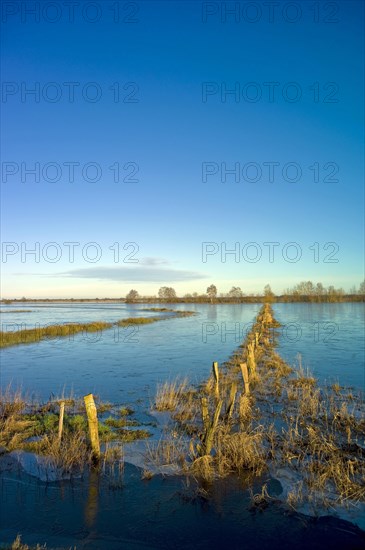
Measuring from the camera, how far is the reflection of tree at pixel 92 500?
288 inches

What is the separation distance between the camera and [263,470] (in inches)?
348

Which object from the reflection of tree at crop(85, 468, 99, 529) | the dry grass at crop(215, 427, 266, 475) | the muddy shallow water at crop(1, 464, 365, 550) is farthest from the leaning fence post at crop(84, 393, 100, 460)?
the dry grass at crop(215, 427, 266, 475)

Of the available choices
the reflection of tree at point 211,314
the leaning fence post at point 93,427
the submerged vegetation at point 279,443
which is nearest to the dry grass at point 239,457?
the submerged vegetation at point 279,443

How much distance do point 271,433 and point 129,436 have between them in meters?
3.80

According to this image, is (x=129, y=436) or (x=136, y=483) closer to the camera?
(x=136, y=483)

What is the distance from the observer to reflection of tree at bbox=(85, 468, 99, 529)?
24.0ft

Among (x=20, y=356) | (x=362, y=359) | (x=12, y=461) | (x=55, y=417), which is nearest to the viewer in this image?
(x=12, y=461)

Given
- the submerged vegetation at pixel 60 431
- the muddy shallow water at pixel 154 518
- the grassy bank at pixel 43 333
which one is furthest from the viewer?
the grassy bank at pixel 43 333

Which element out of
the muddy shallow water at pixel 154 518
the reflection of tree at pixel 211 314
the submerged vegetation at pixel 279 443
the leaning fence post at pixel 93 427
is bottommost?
the reflection of tree at pixel 211 314

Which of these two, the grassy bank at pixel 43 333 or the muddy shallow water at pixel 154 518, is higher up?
the grassy bank at pixel 43 333

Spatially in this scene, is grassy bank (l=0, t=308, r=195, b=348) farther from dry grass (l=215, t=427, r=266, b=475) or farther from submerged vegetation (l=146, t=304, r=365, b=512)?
dry grass (l=215, t=427, r=266, b=475)

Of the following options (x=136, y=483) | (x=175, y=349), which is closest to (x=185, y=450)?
(x=136, y=483)

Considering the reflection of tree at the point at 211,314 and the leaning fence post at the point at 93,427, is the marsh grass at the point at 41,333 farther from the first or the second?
the leaning fence post at the point at 93,427

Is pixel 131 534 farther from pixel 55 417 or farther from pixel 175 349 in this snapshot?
pixel 175 349
